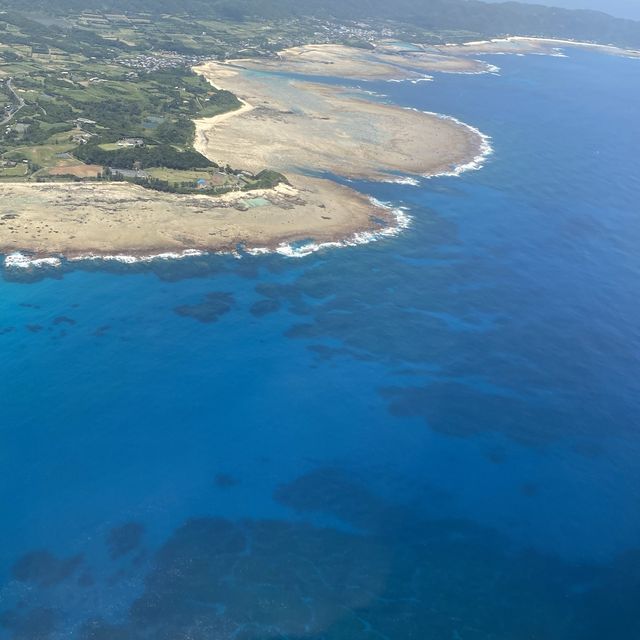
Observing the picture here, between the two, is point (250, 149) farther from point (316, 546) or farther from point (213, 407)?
point (316, 546)

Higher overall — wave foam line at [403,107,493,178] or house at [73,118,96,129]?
wave foam line at [403,107,493,178]

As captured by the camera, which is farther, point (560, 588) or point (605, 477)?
point (605, 477)

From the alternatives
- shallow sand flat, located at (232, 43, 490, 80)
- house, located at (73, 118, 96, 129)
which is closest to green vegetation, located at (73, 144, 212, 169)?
house, located at (73, 118, 96, 129)

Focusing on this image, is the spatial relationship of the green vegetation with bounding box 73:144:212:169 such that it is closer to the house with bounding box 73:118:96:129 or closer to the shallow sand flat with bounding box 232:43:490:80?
the house with bounding box 73:118:96:129

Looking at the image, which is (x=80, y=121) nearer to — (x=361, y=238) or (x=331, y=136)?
(x=331, y=136)

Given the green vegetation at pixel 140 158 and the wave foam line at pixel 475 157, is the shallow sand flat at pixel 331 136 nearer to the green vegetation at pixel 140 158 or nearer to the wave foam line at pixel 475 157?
the wave foam line at pixel 475 157

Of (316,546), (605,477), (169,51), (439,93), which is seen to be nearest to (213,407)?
(316,546)

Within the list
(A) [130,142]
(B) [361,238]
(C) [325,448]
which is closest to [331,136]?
(A) [130,142]
